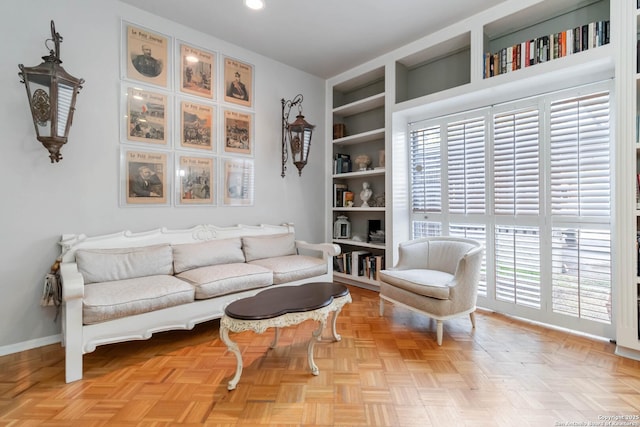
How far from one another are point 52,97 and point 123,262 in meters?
1.35

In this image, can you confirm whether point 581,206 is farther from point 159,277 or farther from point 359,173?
point 159,277

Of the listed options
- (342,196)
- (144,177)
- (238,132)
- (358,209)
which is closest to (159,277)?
(144,177)

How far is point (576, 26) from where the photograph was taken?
2.65m

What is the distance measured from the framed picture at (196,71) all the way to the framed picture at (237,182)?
78 centimetres

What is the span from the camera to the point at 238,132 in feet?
11.8

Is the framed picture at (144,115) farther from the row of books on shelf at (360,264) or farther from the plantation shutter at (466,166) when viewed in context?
the plantation shutter at (466,166)

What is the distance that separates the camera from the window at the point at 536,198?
247 cm

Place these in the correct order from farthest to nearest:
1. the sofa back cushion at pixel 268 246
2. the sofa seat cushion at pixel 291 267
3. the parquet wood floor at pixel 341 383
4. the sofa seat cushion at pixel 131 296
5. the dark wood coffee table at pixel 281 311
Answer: the sofa back cushion at pixel 268 246, the sofa seat cushion at pixel 291 267, the sofa seat cushion at pixel 131 296, the dark wood coffee table at pixel 281 311, the parquet wood floor at pixel 341 383

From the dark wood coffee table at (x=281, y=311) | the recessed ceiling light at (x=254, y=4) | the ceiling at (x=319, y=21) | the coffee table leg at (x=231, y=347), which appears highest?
the ceiling at (x=319, y=21)

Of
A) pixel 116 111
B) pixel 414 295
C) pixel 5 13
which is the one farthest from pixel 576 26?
pixel 5 13

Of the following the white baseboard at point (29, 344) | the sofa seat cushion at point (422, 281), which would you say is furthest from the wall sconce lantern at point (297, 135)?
the white baseboard at point (29, 344)

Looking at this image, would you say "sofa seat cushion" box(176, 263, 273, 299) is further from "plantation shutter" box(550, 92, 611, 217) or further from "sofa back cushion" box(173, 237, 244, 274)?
"plantation shutter" box(550, 92, 611, 217)

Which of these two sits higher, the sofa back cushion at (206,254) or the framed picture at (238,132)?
the framed picture at (238,132)

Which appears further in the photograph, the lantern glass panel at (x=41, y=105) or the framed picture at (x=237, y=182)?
the framed picture at (x=237, y=182)
